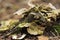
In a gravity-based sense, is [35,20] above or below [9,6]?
below

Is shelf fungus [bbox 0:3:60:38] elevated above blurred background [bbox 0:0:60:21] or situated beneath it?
situated beneath

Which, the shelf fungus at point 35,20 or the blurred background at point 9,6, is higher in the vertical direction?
the blurred background at point 9,6

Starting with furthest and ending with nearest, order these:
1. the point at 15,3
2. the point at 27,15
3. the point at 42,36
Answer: the point at 15,3 < the point at 27,15 < the point at 42,36

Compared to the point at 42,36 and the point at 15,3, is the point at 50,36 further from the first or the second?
the point at 15,3

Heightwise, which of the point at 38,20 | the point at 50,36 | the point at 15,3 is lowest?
the point at 50,36

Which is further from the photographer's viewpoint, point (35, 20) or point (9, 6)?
point (9, 6)

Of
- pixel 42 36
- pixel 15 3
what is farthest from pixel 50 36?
pixel 15 3

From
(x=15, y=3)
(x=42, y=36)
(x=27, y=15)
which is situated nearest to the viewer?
(x=42, y=36)

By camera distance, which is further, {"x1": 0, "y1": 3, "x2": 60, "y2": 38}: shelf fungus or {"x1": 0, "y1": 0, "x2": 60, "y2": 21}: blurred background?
{"x1": 0, "y1": 0, "x2": 60, "y2": 21}: blurred background
